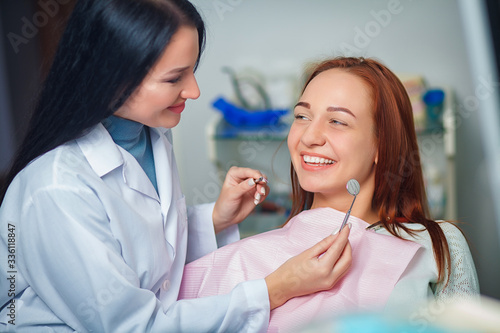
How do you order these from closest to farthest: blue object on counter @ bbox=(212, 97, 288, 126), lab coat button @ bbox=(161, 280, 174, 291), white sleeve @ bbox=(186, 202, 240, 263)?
lab coat button @ bbox=(161, 280, 174, 291) < white sleeve @ bbox=(186, 202, 240, 263) < blue object on counter @ bbox=(212, 97, 288, 126)

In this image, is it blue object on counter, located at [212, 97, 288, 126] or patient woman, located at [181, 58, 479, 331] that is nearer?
patient woman, located at [181, 58, 479, 331]

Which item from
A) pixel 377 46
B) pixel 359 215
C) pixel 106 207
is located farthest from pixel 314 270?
pixel 377 46

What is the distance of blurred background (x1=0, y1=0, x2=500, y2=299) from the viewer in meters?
2.69

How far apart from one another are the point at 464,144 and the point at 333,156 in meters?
1.91

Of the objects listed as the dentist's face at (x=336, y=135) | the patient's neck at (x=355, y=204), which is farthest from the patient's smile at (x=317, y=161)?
the patient's neck at (x=355, y=204)

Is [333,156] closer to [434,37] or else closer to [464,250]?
[464,250]

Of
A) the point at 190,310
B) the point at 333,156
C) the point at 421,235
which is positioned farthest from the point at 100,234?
the point at 421,235

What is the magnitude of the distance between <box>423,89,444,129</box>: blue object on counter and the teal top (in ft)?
5.82

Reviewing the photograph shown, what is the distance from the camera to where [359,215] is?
1338 millimetres

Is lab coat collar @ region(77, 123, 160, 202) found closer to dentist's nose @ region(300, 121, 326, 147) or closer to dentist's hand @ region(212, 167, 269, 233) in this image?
dentist's hand @ region(212, 167, 269, 233)

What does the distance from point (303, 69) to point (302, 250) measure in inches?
63.7

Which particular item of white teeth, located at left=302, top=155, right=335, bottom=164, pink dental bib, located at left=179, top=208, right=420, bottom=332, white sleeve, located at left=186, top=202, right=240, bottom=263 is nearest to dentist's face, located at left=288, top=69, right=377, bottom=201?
white teeth, located at left=302, top=155, right=335, bottom=164

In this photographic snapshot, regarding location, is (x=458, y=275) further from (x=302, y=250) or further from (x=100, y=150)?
(x=100, y=150)

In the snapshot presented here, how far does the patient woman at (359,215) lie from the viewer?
1142 millimetres
